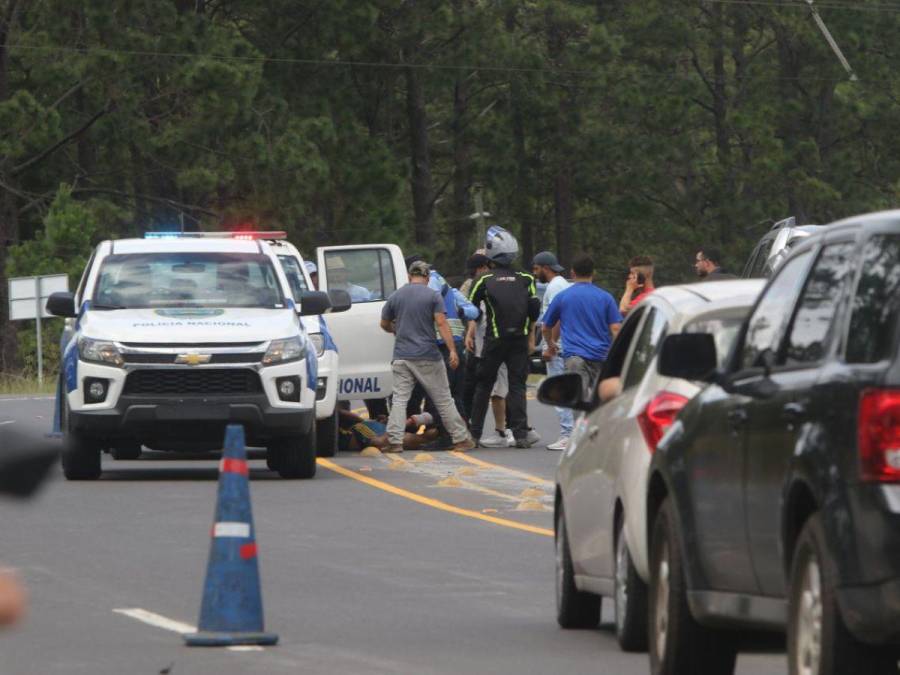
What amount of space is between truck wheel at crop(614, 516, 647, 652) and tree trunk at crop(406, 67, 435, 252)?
2334 inches

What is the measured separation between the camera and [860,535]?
582 centimetres

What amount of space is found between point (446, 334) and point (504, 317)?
2.71 feet

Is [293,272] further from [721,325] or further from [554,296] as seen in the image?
[721,325]

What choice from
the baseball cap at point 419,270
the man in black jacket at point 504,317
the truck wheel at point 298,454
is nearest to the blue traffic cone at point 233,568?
the truck wheel at point 298,454

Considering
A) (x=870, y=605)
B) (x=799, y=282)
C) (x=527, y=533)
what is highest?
(x=799, y=282)

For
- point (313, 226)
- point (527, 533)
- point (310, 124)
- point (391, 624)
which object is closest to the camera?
point (391, 624)

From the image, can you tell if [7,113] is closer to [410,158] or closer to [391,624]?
[410,158]

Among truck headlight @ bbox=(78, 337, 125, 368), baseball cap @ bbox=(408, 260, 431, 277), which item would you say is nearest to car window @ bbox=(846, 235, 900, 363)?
truck headlight @ bbox=(78, 337, 125, 368)

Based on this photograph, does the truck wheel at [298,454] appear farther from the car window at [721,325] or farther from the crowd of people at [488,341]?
the car window at [721,325]

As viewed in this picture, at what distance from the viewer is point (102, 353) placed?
1841cm

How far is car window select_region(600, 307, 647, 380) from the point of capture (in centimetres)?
993

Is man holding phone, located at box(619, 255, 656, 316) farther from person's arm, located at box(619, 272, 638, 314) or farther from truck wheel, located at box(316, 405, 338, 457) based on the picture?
truck wheel, located at box(316, 405, 338, 457)

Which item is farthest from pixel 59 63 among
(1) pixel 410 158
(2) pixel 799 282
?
(2) pixel 799 282

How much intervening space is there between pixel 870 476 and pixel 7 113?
43724mm
